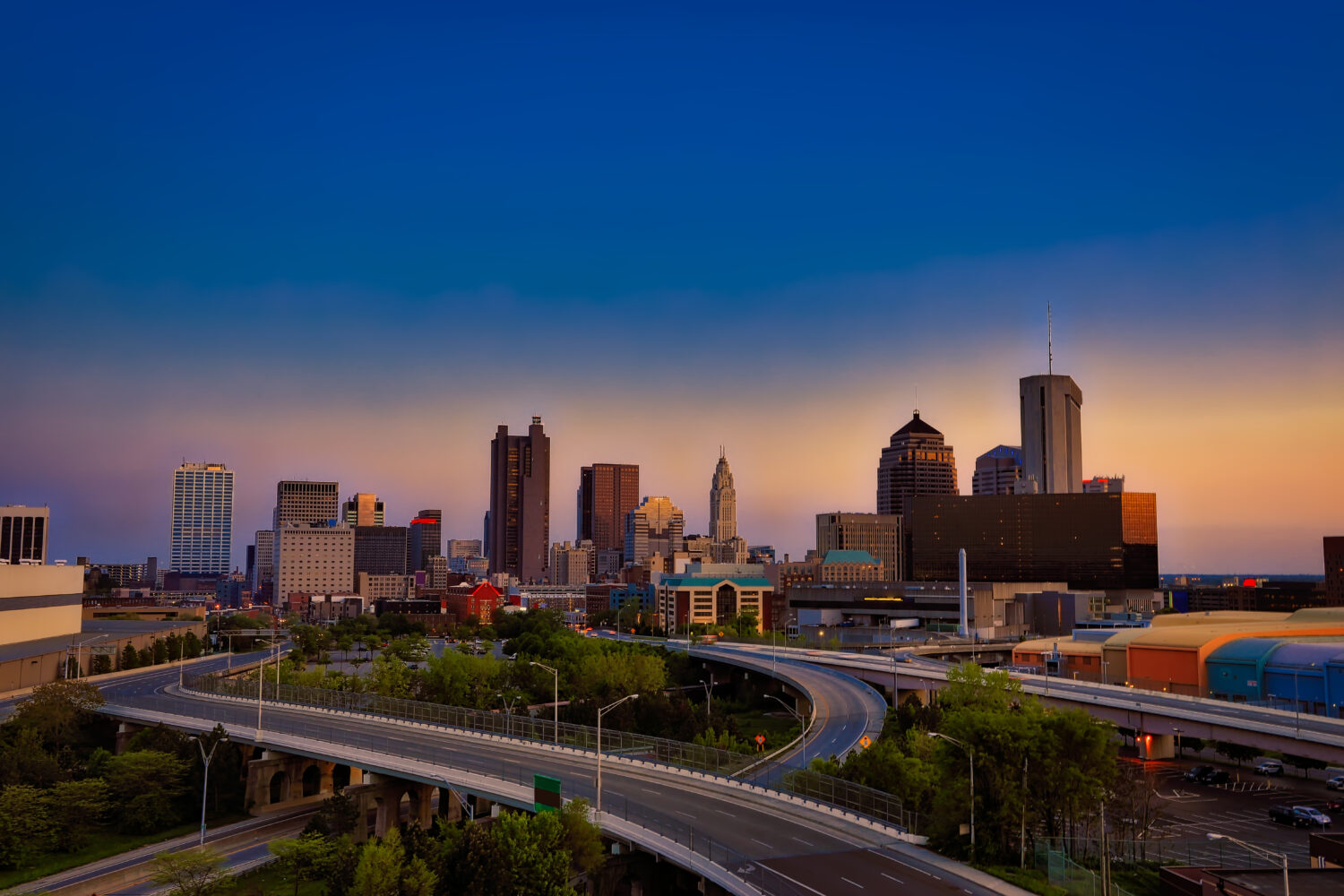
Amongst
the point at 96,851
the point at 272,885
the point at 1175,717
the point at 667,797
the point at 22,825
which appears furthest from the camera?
the point at 1175,717

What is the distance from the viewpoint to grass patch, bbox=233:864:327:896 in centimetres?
6394

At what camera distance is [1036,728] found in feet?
168

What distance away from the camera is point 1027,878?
4422cm

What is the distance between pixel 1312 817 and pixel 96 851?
82014 millimetres

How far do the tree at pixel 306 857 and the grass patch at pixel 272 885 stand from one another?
21.6 inches

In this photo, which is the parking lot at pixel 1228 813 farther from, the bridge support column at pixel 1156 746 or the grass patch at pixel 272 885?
the grass patch at pixel 272 885

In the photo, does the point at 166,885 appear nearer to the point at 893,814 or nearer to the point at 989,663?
the point at 893,814

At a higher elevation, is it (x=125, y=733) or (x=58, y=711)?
(x=58, y=711)

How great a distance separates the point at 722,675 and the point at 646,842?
119384 mm

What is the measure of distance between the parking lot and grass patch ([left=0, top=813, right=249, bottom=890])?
68737 millimetres

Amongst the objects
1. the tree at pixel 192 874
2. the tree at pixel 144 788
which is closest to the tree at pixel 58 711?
the tree at pixel 144 788

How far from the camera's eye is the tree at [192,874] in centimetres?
5803

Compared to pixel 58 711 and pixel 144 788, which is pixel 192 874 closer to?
pixel 144 788

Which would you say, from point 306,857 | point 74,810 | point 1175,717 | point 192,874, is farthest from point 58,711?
point 1175,717
